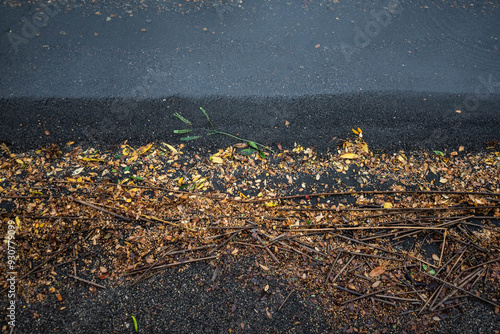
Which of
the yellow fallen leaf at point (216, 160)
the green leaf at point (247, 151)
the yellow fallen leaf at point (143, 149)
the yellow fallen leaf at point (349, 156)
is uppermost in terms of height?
the yellow fallen leaf at point (349, 156)

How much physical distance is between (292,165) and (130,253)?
5.35 ft

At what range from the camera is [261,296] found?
7.10ft

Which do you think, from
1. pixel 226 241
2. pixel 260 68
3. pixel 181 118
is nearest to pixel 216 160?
pixel 181 118

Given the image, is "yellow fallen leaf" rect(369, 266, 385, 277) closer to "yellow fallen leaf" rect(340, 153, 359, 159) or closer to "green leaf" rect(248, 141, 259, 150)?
"yellow fallen leaf" rect(340, 153, 359, 159)

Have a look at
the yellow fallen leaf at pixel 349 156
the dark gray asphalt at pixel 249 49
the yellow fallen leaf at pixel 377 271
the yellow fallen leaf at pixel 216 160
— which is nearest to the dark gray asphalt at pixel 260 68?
the dark gray asphalt at pixel 249 49

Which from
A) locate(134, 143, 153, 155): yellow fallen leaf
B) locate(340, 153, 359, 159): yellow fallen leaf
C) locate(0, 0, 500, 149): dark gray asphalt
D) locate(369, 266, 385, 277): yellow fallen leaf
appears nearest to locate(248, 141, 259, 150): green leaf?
locate(0, 0, 500, 149): dark gray asphalt

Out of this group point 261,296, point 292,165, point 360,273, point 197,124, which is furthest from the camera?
point 197,124

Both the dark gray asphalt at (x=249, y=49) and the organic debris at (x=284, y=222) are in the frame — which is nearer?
the organic debris at (x=284, y=222)

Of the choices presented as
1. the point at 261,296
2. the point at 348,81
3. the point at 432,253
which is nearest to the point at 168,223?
the point at 261,296

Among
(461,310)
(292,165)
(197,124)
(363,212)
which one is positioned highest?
(197,124)

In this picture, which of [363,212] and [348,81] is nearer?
[363,212]

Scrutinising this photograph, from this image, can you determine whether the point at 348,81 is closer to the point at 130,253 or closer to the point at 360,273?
the point at 360,273

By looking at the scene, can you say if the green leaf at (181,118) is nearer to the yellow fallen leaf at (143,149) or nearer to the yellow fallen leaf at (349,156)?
the yellow fallen leaf at (143,149)

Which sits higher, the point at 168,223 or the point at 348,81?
the point at 348,81
